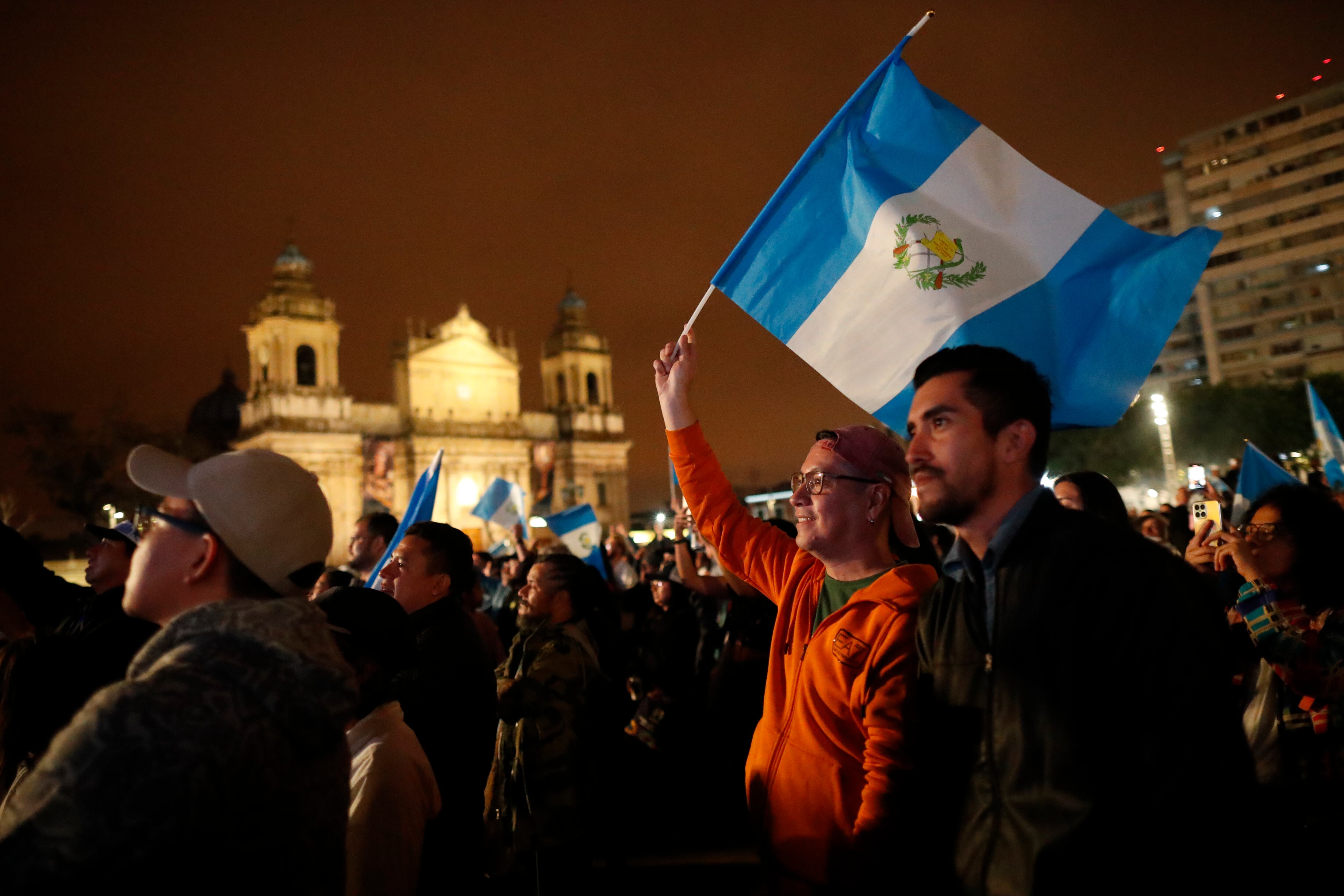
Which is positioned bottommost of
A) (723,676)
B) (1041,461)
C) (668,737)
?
(668,737)

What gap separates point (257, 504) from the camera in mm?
1890

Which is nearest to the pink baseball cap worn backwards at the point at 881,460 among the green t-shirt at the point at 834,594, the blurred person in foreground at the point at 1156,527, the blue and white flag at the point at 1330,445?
the green t-shirt at the point at 834,594

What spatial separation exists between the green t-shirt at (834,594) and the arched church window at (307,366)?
52.4m

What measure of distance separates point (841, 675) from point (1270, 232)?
8060cm

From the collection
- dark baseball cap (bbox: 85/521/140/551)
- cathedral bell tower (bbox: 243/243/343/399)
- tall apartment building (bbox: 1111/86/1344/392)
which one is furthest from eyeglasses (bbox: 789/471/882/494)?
tall apartment building (bbox: 1111/86/1344/392)

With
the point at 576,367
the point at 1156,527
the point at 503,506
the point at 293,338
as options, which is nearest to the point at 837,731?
the point at 1156,527

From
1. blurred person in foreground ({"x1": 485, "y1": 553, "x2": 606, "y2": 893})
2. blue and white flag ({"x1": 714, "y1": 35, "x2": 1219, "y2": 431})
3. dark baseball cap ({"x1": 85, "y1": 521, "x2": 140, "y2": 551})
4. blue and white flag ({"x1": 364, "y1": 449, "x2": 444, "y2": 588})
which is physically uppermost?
blue and white flag ({"x1": 714, "y1": 35, "x2": 1219, "y2": 431})

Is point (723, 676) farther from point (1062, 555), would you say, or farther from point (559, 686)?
point (1062, 555)

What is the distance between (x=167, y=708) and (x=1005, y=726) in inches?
64.2

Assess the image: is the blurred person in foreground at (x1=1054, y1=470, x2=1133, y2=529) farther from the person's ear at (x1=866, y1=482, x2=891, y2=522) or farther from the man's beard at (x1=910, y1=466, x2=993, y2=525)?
the man's beard at (x1=910, y1=466, x2=993, y2=525)

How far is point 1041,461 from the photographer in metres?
2.15

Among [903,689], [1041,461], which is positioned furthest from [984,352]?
[903,689]

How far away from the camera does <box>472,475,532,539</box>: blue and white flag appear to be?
49.5 feet

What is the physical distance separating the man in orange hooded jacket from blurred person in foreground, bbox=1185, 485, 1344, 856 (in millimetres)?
1362
